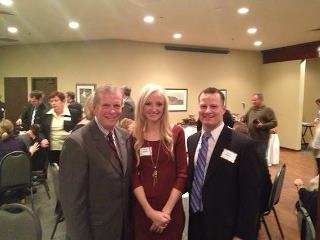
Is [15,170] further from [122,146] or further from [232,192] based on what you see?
[232,192]

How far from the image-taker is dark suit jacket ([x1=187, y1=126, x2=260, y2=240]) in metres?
1.71

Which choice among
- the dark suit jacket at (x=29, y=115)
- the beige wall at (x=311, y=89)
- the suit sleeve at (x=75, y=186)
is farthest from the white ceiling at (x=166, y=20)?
the suit sleeve at (x=75, y=186)

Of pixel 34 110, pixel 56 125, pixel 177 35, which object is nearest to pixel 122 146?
pixel 56 125

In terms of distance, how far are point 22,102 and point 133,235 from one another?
8303 millimetres

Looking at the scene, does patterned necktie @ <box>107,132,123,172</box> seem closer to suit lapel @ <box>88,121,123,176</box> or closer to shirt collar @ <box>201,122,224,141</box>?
suit lapel @ <box>88,121,123,176</box>

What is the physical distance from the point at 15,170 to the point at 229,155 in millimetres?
2832

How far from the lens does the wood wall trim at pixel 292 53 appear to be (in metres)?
8.28

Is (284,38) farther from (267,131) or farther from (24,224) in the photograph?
(24,224)

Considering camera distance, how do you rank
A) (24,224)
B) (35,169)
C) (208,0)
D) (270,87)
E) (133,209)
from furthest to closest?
1. (270,87)
2. (208,0)
3. (35,169)
4. (133,209)
5. (24,224)

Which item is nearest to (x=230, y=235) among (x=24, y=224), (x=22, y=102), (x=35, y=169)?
(x=24, y=224)

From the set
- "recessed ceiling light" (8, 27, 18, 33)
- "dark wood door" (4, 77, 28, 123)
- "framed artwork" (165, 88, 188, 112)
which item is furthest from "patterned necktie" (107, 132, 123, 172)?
"dark wood door" (4, 77, 28, 123)

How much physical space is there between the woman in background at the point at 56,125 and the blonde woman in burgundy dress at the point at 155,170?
253 cm

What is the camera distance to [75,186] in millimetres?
1546

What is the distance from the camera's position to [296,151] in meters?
9.04
